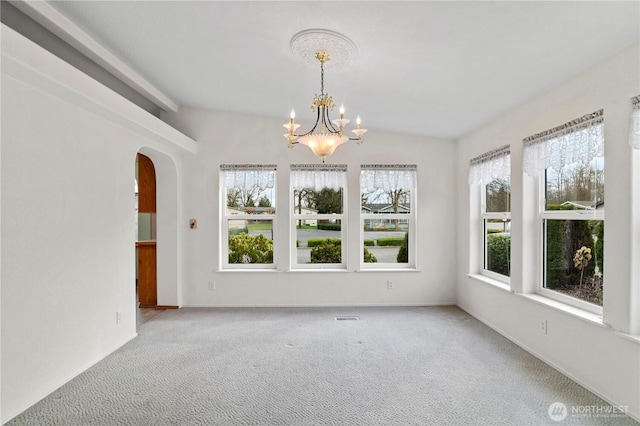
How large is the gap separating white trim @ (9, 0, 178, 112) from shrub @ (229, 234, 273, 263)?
7.11 ft

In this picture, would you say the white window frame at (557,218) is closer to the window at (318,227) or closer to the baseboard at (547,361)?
the baseboard at (547,361)

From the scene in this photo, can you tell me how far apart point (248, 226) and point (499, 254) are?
331 cm

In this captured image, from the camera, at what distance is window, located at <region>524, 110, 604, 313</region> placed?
2404 mm

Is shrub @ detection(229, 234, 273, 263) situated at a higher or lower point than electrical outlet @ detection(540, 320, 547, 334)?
higher

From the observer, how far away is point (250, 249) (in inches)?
185

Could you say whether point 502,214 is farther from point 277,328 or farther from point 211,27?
point 211,27

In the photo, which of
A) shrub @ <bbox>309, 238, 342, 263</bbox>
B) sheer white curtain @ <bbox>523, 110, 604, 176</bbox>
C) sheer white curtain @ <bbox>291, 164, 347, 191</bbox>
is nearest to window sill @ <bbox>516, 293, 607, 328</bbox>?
sheer white curtain @ <bbox>523, 110, 604, 176</bbox>

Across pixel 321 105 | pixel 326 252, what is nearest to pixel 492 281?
pixel 326 252

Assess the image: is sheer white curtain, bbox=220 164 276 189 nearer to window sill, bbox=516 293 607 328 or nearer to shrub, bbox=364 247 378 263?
shrub, bbox=364 247 378 263

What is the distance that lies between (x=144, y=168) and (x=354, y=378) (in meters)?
3.93

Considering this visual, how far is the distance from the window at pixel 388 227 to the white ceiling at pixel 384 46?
52.7 inches

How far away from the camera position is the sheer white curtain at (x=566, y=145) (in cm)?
231

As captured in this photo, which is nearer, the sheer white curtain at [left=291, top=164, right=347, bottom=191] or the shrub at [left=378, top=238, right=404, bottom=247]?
the sheer white curtain at [left=291, top=164, right=347, bottom=191]

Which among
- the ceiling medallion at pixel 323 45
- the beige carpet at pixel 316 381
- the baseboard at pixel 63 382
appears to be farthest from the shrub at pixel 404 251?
the baseboard at pixel 63 382
